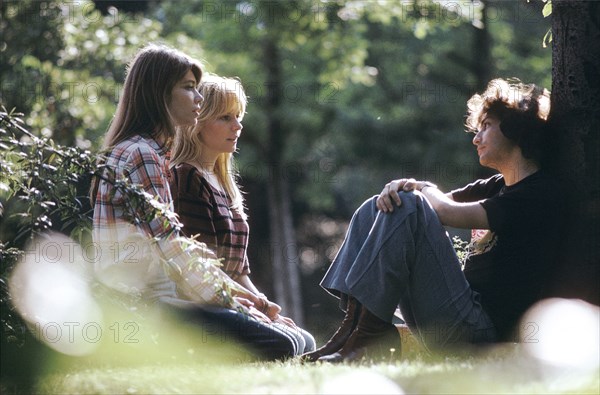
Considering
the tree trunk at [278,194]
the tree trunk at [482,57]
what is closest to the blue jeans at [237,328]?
the tree trunk at [278,194]

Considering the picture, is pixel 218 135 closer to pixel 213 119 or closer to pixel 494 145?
pixel 213 119

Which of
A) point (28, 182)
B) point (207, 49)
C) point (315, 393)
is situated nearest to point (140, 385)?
point (315, 393)

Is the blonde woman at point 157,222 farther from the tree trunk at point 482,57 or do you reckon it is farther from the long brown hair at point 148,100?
the tree trunk at point 482,57

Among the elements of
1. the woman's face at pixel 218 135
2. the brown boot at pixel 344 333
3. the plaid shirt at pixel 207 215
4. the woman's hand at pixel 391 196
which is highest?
the woman's hand at pixel 391 196

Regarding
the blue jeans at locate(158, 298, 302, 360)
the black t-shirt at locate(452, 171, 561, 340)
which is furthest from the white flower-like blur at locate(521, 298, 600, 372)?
the blue jeans at locate(158, 298, 302, 360)

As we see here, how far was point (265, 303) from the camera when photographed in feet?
18.1

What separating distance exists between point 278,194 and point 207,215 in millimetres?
14564

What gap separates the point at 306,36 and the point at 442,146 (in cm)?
515

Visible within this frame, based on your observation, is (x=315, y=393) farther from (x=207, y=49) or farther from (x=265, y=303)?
(x=207, y=49)

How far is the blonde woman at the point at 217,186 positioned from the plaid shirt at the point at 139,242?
378 millimetres

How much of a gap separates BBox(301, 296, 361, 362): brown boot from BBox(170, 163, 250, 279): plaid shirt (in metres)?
0.83

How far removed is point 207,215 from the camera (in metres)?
5.33

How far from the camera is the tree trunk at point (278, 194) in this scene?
19484mm

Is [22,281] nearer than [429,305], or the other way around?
[22,281]
